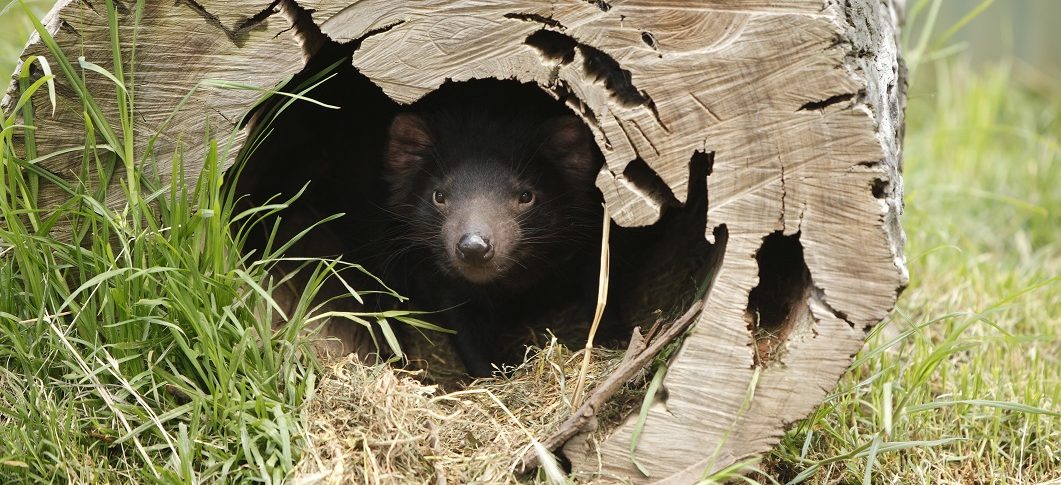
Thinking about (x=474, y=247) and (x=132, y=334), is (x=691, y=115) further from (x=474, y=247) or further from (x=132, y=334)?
(x=132, y=334)

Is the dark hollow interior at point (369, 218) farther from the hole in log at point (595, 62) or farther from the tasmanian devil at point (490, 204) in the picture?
the hole in log at point (595, 62)

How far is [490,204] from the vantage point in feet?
11.4

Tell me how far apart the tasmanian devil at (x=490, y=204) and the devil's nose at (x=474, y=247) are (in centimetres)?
4

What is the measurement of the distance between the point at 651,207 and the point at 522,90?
54.5 inches

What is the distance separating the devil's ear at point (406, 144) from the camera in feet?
12.2

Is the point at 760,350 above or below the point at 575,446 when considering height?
above

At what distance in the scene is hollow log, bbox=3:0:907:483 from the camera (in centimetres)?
242

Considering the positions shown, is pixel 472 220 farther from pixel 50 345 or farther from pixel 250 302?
pixel 50 345

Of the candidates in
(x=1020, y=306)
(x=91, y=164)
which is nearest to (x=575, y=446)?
(x=91, y=164)

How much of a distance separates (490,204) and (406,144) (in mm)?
509

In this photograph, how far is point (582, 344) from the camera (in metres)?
3.86

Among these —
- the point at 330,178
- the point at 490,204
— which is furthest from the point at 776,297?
the point at 330,178

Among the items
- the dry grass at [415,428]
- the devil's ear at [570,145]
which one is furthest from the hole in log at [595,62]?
the devil's ear at [570,145]

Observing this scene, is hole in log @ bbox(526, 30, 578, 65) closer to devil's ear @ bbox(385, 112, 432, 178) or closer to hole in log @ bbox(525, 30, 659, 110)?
hole in log @ bbox(525, 30, 659, 110)
